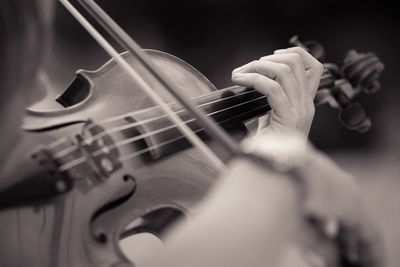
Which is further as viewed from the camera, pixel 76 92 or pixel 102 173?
pixel 76 92

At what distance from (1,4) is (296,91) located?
0.49 meters

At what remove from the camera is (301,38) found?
175cm

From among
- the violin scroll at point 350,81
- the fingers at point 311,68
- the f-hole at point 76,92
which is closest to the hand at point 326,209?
the f-hole at point 76,92

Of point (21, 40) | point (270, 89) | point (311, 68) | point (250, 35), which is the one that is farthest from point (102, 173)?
point (250, 35)

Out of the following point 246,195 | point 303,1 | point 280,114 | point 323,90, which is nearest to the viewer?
point 246,195

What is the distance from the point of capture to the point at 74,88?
699 mm

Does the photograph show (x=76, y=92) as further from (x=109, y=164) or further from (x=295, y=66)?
(x=295, y=66)

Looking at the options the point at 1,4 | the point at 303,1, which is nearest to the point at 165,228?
the point at 1,4

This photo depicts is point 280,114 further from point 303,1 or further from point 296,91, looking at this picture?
point 303,1

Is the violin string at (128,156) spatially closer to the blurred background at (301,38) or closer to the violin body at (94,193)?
the violin body at (94,193)

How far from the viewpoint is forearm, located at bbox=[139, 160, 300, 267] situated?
36 centimetres

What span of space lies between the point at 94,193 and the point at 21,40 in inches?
7.4

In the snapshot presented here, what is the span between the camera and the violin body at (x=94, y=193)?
20.0 inches

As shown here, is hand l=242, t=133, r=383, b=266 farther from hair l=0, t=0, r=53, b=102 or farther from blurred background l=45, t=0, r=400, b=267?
blurred background l=45, t=0, r=400, b=267
